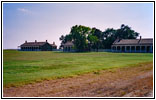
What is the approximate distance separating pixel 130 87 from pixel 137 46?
58.4 meters

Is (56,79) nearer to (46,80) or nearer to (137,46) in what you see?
(46,80)

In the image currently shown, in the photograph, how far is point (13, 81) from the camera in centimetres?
1137

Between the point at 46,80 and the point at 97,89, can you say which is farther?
the point at 46,80

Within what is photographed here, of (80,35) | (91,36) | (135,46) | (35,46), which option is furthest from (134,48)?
(35,46)

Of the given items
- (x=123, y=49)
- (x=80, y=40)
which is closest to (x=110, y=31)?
(x=123, y=49)

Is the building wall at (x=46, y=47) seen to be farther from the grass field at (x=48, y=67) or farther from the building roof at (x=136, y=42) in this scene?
the grass field at (x=48, y=67)

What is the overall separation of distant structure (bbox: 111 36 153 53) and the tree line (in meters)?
7.07

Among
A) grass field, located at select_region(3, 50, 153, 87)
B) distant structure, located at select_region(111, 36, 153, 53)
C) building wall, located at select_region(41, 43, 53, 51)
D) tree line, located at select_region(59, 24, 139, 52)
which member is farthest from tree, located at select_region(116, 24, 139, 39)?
grass field, located at select_region(3, 50, 153, 87)

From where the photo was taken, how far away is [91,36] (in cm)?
6938

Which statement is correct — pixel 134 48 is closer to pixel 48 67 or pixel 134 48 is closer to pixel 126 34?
pixel 126 34

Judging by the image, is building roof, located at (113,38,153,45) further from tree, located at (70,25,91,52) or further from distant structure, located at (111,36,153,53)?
tree, located at (70,25,91,52)

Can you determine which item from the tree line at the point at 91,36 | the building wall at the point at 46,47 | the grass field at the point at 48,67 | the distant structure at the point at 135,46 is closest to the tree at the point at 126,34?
the tree line at the point at 91,36

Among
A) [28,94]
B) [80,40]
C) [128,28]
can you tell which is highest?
[128,28]

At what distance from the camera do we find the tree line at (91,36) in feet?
223
